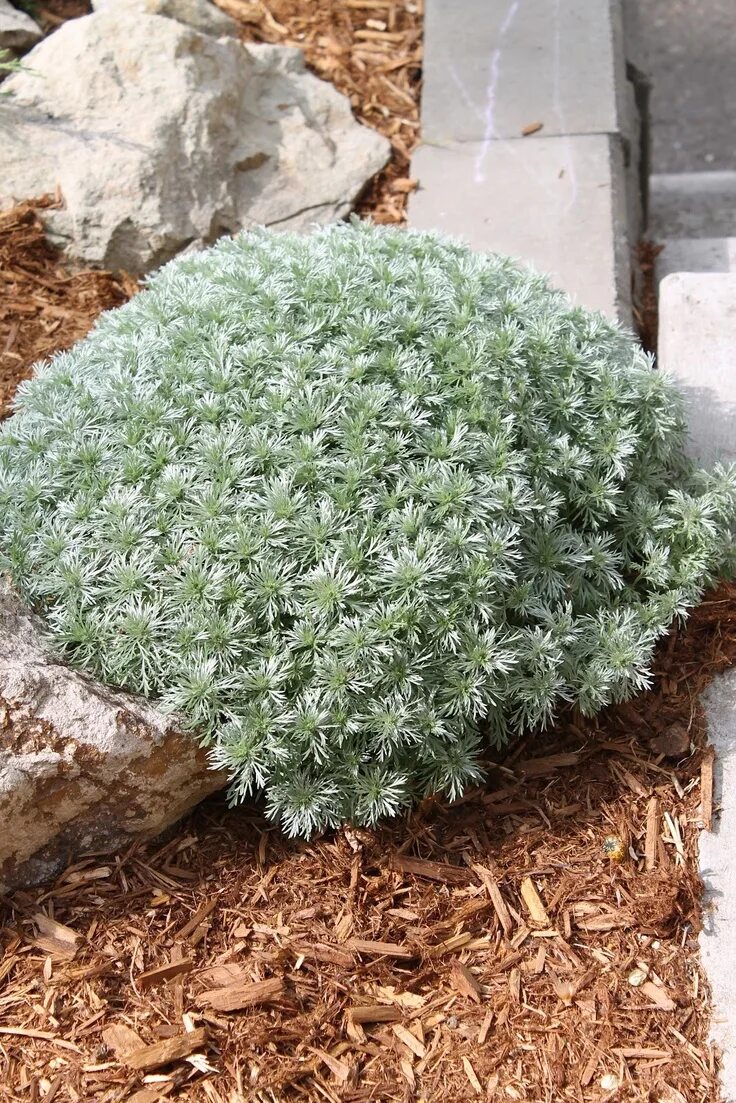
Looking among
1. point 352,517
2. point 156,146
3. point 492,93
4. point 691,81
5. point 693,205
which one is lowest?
point 693,205

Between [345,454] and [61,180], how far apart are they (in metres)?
2.08

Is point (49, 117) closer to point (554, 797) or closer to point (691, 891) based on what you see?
point (554, 797)

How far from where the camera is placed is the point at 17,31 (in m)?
4.60

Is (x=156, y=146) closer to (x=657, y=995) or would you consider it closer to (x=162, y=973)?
(x=162, y=973)

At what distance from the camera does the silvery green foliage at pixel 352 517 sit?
257 cm

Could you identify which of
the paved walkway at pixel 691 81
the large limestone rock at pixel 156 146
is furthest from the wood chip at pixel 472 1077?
the paved walkway at pixel 691 81

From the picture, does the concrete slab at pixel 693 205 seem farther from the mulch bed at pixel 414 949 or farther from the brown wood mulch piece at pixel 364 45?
the mulch bed at pixel 414 949

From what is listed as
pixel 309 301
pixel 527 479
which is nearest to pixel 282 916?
pixel 527 479

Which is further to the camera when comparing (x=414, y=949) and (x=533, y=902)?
(x=533, y=902)

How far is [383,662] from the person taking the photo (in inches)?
→ 101

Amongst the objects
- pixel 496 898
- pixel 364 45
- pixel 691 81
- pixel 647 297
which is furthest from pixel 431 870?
pixel 691 81

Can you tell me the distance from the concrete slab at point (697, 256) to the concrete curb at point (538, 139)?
189mm

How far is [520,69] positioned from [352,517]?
3.33 m

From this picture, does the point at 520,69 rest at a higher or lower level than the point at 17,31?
lower
